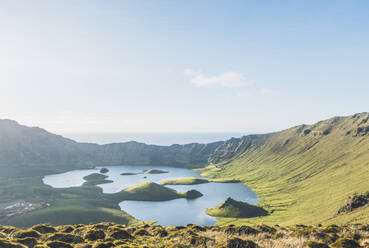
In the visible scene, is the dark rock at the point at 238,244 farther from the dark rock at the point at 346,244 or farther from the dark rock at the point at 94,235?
the dark rock at the point at 94,235

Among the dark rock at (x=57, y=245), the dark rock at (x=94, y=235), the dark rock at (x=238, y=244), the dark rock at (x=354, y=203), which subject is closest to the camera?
the dark rock at (x=238, y=244)

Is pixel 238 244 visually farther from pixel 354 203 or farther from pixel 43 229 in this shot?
pixel 354 203

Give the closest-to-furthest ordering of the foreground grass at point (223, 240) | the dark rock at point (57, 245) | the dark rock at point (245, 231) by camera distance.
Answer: the foreground grass at point (223, 240) → the dark rock at point (57, 245) → the dark rock at point (245, 231)

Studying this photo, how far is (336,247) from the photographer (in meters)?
27.1

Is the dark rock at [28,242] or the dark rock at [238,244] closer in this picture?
the dark rock at [238,244]

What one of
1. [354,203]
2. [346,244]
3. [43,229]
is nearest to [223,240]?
[346,244]

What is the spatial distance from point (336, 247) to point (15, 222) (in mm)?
192693

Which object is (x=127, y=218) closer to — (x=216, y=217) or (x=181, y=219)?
(x=181, y=219)

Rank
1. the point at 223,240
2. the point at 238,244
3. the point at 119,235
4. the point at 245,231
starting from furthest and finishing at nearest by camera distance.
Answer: the point at 119,235, the point at 245,231, the point at 223,240, the point at 238,244

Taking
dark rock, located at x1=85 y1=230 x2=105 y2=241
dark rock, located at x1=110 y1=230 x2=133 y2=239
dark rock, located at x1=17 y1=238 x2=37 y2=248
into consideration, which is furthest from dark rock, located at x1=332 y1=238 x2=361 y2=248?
dark rock, located at x1=17 y1=238 x2=37 y2=248

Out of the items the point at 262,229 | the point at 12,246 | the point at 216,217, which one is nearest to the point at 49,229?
the point at 12,246

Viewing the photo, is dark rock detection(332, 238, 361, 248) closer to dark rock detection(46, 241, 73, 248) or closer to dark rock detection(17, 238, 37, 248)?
dark rock detection(46, 241, 73, 248)

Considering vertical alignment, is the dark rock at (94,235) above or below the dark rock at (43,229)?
above

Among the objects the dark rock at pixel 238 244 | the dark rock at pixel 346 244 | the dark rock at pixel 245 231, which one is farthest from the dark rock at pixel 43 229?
the dark rock at pixel 346 244
